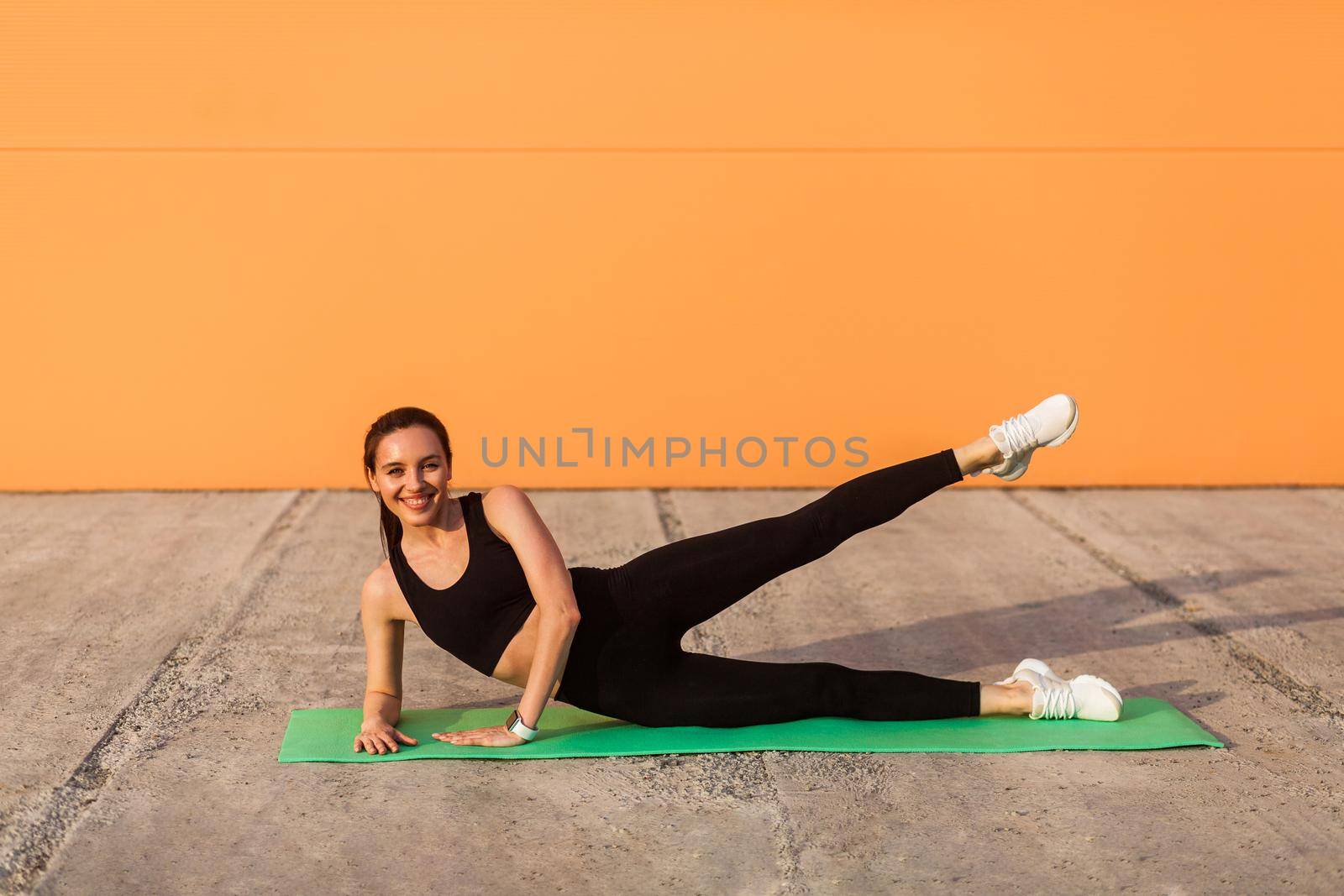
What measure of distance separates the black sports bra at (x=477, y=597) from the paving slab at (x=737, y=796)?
350 millimetres

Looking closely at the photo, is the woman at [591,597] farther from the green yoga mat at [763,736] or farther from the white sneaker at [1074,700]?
the white sneaker at [1074,700]

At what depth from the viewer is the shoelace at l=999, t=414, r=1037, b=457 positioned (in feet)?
12.1

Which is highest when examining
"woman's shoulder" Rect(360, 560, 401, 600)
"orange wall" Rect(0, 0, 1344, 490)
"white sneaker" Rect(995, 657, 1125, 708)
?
"orange wall" Rect(0, 0, 1344, 490)

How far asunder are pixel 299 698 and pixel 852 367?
3930 millimetres

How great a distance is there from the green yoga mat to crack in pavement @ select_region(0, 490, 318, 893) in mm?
402

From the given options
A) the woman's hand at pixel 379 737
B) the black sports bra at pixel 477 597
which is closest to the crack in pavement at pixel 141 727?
the woman's hand at pixel 379 737

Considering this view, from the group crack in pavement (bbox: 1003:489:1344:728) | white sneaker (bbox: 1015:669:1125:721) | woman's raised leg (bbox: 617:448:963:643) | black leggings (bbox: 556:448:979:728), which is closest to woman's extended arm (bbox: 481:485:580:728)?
black leggings (bbox: 556:448:979:728)

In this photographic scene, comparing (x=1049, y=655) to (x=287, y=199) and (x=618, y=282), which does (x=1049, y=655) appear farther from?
(x=287, y=199)

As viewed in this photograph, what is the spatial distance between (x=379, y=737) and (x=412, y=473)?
733 millimetres

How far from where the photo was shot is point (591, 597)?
3.53 metres

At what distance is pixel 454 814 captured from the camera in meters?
3.25

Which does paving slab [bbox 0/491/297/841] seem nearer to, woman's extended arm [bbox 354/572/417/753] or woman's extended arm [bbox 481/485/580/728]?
woman's extended arm [bbox 354/572/417/753]

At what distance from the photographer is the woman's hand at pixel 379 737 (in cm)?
358

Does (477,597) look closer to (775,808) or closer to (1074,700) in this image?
(775,808)
